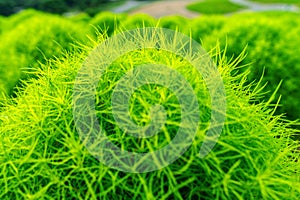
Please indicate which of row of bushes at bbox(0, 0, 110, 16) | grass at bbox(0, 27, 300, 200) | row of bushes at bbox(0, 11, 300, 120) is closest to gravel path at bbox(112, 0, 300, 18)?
row of bushes at bbox(0, 0, 110, 16)

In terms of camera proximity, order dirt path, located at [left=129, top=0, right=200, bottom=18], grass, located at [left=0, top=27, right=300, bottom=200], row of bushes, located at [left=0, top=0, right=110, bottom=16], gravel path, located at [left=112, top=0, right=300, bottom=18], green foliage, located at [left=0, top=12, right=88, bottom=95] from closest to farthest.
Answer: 1. grass, located at [left=0, top=27, right=300, bottom=200]
2. green foliage, located at [left=0, top=12, right=88, bottom=95]
3. row of bushes, located at [left=0, top=0, right=110, bottom=16]
4. dirt path, located at [left=129, top=0, right=200, bottom=18]
5. gravel path, located at [left=112, top=0, right=300, bottom=18]

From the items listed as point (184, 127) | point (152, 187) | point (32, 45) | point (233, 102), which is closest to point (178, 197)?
point (152, 187)

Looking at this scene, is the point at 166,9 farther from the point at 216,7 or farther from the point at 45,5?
the point at 45,5

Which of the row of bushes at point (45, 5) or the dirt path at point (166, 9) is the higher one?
the row of bushes at point (45, 5)

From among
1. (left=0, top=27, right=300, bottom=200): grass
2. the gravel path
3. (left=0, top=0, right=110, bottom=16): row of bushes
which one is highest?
(left=0, top=27, right=300, bottom=200): grass

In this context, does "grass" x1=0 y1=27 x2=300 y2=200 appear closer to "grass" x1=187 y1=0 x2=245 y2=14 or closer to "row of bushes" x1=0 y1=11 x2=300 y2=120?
"row of bushes" x1=0 y1=11 x2=300 y2=120

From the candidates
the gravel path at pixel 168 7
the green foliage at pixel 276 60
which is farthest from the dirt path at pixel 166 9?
the green foliage at pixel 276 60

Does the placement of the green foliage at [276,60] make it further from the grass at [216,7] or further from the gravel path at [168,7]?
the grass at [216,7]
